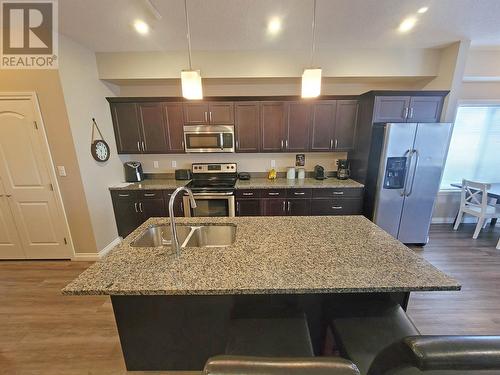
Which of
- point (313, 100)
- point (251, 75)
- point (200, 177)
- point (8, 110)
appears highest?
point (251, 75)

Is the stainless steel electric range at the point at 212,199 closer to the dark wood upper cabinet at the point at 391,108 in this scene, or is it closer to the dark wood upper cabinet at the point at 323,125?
the dark wood upper cabinet at the point at 323,125

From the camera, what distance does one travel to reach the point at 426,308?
2031 millimetres

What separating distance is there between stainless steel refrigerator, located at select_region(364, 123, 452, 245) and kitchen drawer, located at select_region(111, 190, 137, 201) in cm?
355

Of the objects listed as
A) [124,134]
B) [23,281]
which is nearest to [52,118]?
[124,134]

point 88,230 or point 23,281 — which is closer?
point 23,281

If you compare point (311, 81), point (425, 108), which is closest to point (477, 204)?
point (425, 108)

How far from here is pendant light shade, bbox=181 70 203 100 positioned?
1.44 meters

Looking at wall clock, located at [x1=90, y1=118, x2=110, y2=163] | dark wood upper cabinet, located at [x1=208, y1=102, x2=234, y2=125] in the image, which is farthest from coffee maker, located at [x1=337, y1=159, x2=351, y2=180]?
wall clock, located at [x1=90, y1=118, x2=110, y2=163]

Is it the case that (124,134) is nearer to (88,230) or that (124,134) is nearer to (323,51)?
(88,230)

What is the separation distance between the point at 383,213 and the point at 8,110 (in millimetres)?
4927

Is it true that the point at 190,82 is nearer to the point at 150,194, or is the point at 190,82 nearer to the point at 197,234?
the point at 197,234

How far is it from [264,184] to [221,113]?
131 centimetres

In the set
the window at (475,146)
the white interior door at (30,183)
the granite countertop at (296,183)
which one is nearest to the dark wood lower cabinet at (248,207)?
the granite countertop at (296,183)

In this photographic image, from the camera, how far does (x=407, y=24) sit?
7.37ft
